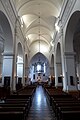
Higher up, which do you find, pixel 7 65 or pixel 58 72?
pixel 7 65

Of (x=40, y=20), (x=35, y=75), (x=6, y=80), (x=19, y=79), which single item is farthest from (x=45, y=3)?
(x=35, y=75)

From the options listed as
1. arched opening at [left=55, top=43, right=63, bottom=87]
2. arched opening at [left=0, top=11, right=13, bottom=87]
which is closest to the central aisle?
arched opening at [left=0, top=11, right=13, bottom=87]

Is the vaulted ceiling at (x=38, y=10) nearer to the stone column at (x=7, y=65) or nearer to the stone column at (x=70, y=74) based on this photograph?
the stone column at (x=7, y=65)

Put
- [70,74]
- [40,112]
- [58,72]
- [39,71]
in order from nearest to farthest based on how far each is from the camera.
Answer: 1. [40,112]
2. [70,74]
3. [58,72]
4. [39,71]

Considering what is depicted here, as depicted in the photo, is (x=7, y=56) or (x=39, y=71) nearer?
(x=7, y=56)

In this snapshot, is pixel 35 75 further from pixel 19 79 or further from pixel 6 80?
pixel 6 80

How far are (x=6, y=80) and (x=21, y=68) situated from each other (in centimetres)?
683

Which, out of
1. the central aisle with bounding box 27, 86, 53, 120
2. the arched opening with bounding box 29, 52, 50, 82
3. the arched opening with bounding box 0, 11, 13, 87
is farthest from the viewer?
the arched opening with bounding box 29, 52, 50, 82

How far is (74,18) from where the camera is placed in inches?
345

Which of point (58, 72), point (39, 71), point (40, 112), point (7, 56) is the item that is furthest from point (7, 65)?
point (39, 71)

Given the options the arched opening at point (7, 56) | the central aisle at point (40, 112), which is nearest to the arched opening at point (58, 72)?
the arched opening at point (7, 56)

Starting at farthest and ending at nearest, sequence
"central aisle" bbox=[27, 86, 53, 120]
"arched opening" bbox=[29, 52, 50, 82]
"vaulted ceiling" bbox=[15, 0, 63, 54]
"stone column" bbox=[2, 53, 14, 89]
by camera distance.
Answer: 1. "arched opening" bbox=[29, 52, 50, 82]
2. "vaulted ceiling" bbox=[15, 0, 63, 54]
3. "stone column" bbox=[2, 53, 14, 89]
4. "central aisle" bbox=[27, 86, 53, 120]

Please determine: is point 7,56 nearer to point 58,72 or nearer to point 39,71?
point 58,72

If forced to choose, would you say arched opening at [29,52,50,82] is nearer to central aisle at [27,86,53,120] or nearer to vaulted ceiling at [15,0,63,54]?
vaulted ceiling at [15,0,63,54]
